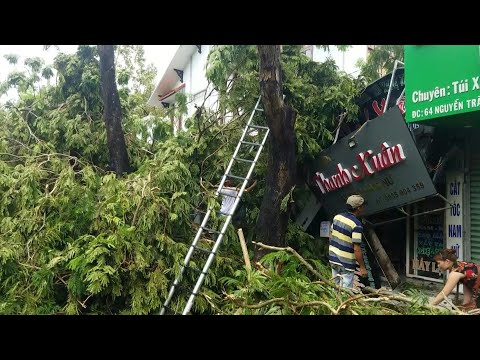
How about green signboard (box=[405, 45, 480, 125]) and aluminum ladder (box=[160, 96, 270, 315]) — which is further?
aluminum ladder (box=[160, 96, 270, 315])

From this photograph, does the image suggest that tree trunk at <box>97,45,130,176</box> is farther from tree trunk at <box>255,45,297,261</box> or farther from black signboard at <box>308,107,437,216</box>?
black signboard at <box>308,107,437,216</box>

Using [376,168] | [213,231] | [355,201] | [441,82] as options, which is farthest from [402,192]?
[213,231]

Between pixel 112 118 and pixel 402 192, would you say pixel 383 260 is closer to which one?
pixel 402 192

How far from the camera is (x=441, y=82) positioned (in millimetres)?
5012

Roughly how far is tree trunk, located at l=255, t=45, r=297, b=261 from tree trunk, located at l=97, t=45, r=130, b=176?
96.8 inches

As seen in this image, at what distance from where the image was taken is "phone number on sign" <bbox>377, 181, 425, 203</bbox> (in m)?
5.72

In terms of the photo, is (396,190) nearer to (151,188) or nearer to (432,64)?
(432,64)

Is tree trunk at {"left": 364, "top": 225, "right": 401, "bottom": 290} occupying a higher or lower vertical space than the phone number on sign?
lower

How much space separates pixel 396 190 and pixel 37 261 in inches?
193

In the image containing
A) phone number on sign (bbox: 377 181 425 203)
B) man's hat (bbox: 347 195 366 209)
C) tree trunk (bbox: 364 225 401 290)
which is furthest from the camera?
tree trunk (bbox: 364 225 401 290)

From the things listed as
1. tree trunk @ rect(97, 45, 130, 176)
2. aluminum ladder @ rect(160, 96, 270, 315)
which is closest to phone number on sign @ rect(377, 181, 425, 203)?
aluminum ladder @ rect(160, 96, 270, 315)

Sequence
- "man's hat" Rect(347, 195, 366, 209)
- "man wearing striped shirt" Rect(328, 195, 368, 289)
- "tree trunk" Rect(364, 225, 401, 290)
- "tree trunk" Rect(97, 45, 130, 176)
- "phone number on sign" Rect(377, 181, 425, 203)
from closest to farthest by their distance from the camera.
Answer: "man wearing striped shirt" Rect(328, 195, 368, 289), "man's hat" Rect(347, 195, 366, 209), "phone number on sign" Rect(377, 181, 425, 203), "tree trunk" Rect(364, 225, 401, 290), "tree trunk" Rect(97, 45, 130, 176)
